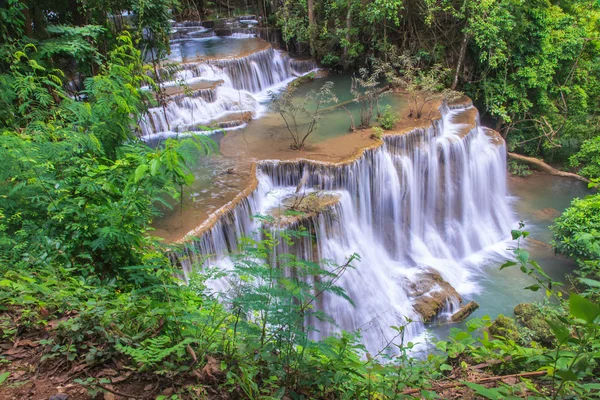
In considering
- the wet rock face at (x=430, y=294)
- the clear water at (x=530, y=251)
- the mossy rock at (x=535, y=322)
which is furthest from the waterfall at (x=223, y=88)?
the mossy rock at (x=535, y=322)

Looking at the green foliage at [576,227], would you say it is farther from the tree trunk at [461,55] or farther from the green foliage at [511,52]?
the tree trunk at [461,55]

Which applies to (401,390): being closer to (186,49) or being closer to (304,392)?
(304,392)

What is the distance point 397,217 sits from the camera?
10.3m

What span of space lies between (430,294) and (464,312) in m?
0.72

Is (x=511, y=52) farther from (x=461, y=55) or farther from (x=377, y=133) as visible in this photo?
(x=377, y=133)

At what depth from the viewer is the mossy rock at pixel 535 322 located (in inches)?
270

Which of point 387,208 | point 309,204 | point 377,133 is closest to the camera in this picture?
point 309,204

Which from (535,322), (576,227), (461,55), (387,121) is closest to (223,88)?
(387,121)

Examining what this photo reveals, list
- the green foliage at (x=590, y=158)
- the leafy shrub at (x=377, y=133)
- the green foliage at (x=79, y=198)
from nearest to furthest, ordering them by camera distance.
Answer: the green foliage at (x=79, y=198) < the leafy shrub at (x=377, y=133) < the green foliage at (x=590, y=158)

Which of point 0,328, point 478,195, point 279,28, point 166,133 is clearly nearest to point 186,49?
point 279,28

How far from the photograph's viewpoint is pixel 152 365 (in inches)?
95.7

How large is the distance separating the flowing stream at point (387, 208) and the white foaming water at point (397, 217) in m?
0.03

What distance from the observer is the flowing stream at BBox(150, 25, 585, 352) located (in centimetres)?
814

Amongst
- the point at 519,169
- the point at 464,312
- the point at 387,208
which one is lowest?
the point at 464,312
